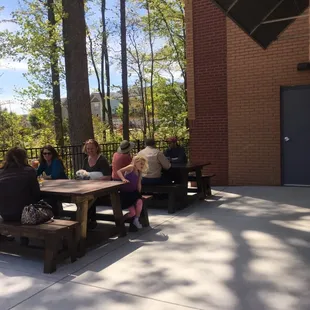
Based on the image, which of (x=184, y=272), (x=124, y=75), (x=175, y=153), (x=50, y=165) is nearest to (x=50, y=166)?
(x=50, y=165)

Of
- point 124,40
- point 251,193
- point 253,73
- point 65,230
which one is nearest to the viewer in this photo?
point 65,230

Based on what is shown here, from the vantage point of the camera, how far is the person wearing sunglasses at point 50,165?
6035mm

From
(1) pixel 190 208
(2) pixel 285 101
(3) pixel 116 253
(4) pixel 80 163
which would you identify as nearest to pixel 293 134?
(2) pixel 285 101

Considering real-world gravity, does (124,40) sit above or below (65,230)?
above

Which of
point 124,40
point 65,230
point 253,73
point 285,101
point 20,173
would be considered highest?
point 124,40

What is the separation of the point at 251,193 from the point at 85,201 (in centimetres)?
451

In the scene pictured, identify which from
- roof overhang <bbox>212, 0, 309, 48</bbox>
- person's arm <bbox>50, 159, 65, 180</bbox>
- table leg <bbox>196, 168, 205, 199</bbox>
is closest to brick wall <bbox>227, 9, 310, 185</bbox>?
roof overhang <bbox>212, 0, 309, 48</bbox>

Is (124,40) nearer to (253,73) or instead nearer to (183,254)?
(253,73)

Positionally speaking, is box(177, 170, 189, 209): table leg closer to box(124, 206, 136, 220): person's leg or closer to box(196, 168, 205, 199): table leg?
box(196, 168, 205, 199): table leg

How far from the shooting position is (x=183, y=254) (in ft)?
14.2

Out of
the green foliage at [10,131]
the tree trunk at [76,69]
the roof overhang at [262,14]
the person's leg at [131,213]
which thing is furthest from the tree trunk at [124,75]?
the person's leg at [131,213]

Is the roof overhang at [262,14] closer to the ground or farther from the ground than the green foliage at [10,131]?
farther from the ground

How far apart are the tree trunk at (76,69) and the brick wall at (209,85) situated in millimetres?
2622

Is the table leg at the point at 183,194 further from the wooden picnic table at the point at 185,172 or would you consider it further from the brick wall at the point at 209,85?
the brick wall at the point at 209,85
